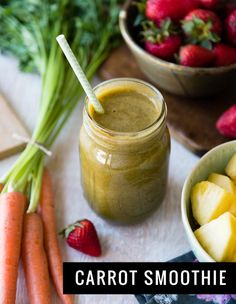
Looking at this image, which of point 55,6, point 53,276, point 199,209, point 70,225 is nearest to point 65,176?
point 70,225

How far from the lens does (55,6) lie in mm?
1517

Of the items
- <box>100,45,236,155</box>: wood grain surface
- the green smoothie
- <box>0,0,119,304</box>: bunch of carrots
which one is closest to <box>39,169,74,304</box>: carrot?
<box>0,0,119,304</box>: bunch of carrots

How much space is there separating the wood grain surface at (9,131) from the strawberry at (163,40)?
394 mm

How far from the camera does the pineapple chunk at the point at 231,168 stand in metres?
1.09

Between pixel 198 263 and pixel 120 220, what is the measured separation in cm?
20

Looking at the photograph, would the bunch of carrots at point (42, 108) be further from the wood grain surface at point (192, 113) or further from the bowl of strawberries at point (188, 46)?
the bowl of strawberries at point (188, 46)

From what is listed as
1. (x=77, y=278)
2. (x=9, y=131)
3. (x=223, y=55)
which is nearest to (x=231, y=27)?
(x=223, y=55)

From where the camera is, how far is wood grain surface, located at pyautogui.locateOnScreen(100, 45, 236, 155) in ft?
4.26

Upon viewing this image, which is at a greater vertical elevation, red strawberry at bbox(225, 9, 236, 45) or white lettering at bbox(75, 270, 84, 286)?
red strawberry at bbox(225, 9, 236, 45)

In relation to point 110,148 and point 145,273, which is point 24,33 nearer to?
point 110,148

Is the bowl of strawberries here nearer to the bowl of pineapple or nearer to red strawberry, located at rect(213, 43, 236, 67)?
red strawberry, located at rect(213, 43, 236, 67)

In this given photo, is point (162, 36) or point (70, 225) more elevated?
point (162, 36)

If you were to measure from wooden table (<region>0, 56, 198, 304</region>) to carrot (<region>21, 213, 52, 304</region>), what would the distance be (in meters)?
0.04

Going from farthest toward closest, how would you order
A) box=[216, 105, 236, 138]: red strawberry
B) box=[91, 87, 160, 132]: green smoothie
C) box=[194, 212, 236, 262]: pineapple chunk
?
box=[216, 105, 236, 138]: red strawberry → box=[91, 87, 160, 132]: green smoothie → box=[194, 212, 236, 262]: pineapple chunk
